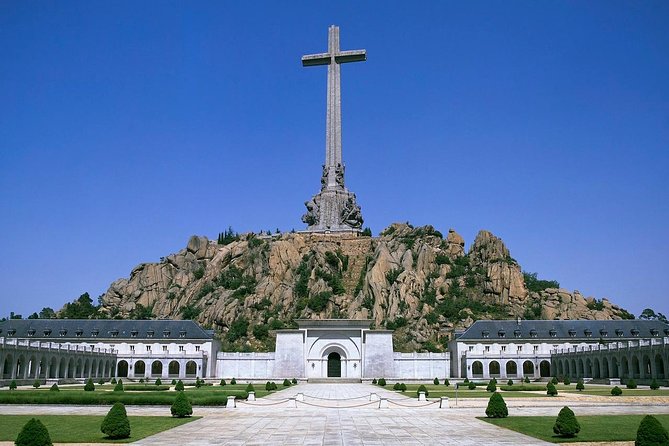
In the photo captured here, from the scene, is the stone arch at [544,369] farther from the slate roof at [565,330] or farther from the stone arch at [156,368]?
the stone arch at [156,368]

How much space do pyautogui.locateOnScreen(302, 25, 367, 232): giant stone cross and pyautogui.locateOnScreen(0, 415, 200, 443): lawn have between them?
8596 centimetres

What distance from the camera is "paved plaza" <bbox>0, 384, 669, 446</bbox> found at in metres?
21.2

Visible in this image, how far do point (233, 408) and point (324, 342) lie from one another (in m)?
43.1

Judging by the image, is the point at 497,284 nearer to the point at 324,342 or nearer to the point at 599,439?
the point at 324,342

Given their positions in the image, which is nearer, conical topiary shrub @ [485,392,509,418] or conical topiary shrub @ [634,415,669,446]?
conical topiary shrub @ [634,415,669,446]

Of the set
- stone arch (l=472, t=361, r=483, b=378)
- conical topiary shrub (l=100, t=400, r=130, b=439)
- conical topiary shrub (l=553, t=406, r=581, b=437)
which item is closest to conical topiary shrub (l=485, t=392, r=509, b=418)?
conical topiary shrub (l=553, t=406, r=581, b=437)

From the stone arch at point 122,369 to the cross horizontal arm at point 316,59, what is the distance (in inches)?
2386

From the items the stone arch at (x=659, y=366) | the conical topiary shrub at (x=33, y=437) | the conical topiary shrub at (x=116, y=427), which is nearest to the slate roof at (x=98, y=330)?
the stone arch at (x=659, y=366)

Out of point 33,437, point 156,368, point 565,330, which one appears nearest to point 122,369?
point 156,368

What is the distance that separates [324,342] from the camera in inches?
3044

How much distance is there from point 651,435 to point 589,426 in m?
8.72

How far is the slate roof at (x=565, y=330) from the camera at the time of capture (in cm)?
8050

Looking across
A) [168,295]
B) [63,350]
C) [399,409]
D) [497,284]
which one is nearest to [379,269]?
[497,284]

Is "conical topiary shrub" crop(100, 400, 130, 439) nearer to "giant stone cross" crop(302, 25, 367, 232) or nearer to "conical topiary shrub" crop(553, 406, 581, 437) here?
"conical topiary shrub" crop(553, 406, 581, 437)
